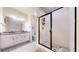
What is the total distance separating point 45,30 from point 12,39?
450 mm

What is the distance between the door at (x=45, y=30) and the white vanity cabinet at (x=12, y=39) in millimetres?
197

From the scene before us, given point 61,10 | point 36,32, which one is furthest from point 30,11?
point 61,10

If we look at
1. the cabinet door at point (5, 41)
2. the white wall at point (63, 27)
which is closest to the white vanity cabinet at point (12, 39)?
the cabinet door at point (5, 41)

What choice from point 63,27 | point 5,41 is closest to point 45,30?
point 63,27

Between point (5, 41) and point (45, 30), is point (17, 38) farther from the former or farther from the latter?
point (45, 30)

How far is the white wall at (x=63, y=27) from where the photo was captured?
3.31 feet

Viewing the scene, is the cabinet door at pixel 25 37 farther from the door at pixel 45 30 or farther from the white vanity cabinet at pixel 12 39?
the door at pixel 45 30

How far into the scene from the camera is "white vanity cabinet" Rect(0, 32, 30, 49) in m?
0.99

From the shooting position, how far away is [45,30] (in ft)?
3.63

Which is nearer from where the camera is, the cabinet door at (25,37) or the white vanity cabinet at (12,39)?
the white vanity cabinet at (12,39)
